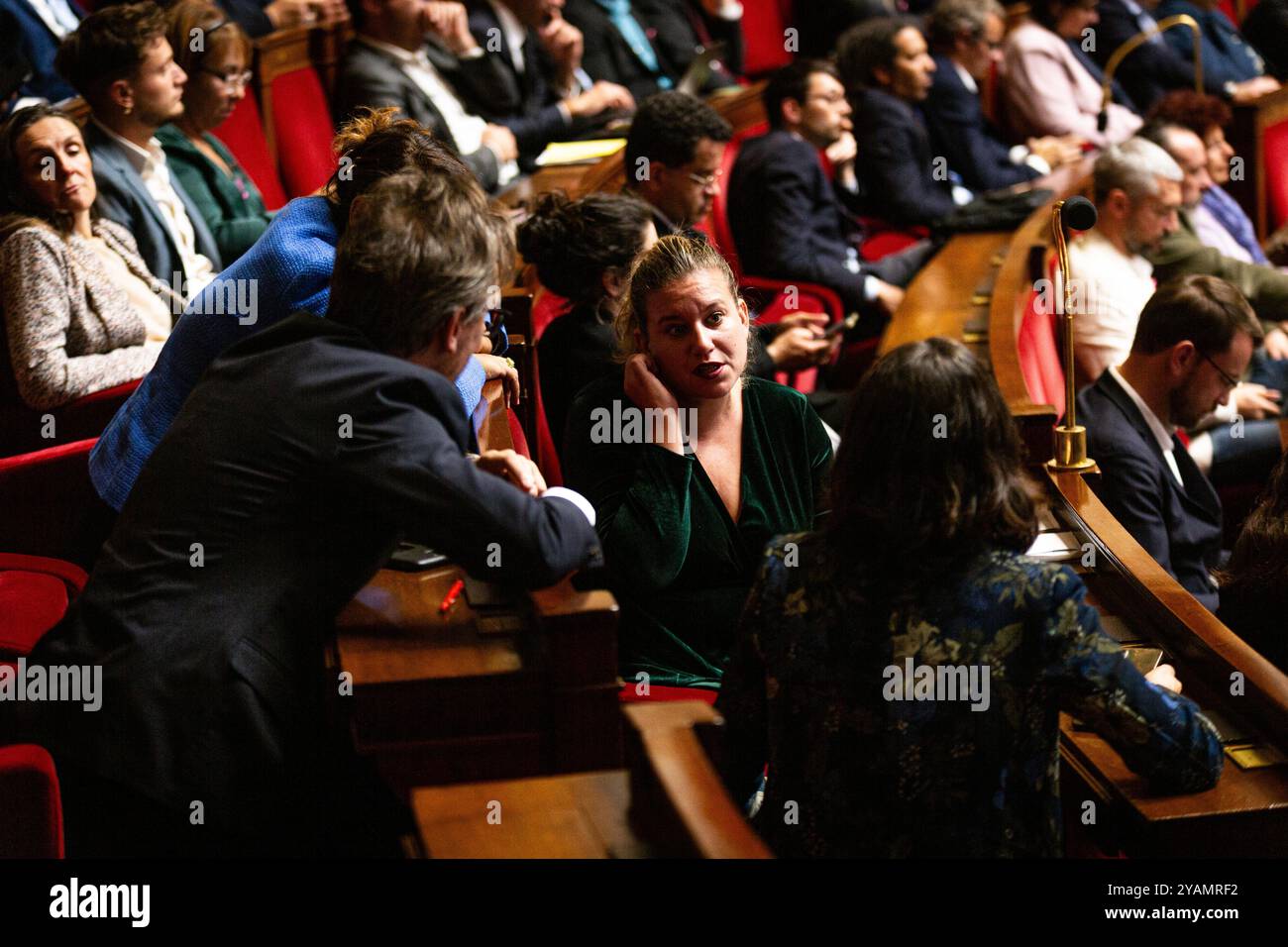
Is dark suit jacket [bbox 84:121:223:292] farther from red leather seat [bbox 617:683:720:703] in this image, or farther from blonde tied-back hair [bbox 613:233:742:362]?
red leather seat [bbox 617:683:720:703]

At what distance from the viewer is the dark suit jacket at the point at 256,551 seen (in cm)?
127

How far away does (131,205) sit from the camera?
9.21 ft

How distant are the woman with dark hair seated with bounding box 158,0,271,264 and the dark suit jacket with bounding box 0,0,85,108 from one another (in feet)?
0.93

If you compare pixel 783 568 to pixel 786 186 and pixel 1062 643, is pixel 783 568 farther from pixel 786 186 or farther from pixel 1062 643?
pixel 786 186

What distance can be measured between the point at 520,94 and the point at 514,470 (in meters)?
3.16

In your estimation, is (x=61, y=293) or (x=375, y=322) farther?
(x=61, y=293)

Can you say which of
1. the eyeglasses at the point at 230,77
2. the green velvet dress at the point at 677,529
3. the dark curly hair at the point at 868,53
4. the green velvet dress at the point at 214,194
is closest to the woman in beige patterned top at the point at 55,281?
the green velvet dress at the point at 214,194

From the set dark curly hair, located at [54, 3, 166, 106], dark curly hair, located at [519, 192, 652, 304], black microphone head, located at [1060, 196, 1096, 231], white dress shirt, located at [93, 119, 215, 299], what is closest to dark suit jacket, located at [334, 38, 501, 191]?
white dress shirt, located at [93, 119, 215, 299]

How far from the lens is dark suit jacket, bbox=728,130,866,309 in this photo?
385 centimetres

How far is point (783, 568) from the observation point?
1296 mm

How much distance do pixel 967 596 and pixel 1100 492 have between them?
1.20 meters

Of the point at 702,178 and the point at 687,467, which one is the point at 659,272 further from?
the point at 702,178
